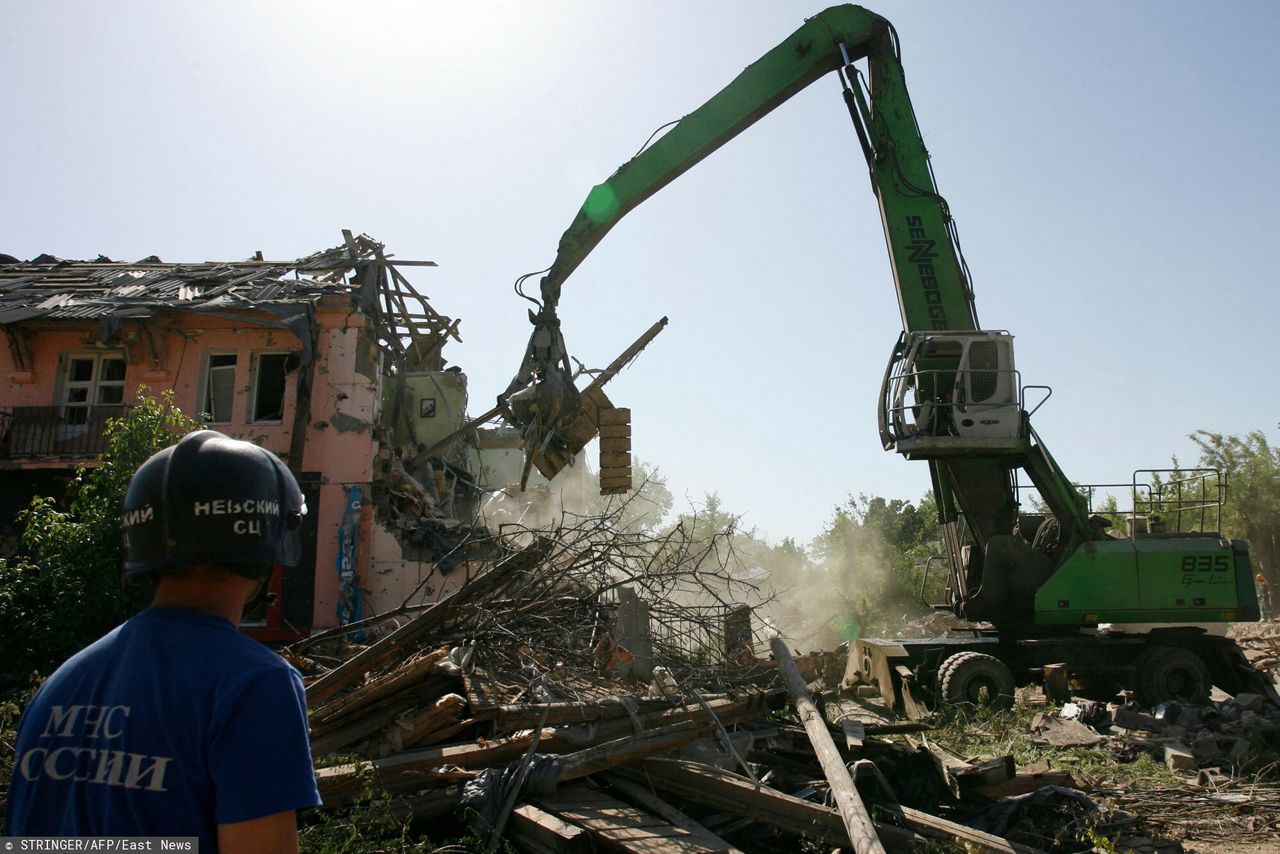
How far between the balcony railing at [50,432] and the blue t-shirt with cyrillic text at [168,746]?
657 inches

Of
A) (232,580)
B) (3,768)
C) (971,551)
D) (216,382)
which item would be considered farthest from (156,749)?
(216,382)

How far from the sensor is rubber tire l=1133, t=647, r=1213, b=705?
1077 centimetres

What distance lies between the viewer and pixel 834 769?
5.12 metres

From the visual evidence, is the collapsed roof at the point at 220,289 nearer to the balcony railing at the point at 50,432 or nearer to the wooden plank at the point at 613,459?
the balcony railing at the point at 50,432

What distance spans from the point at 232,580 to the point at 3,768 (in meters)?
4.82

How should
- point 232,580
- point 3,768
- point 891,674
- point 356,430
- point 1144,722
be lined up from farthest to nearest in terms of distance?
point 356,430
point 891,674
point 1144,722
point 3,768
point 232,580

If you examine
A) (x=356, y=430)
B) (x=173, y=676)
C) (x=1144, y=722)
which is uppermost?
(x=356, y=430)

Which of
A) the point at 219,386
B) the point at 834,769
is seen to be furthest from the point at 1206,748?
the point at 219,386

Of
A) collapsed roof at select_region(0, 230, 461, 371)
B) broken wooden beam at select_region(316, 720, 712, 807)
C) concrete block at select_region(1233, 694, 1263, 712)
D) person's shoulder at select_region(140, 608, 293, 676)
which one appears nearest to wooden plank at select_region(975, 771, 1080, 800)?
broken wooden beam at select_region(316, 720, 712, 807)

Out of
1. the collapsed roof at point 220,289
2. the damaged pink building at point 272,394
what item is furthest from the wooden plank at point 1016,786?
the collapsed roof at point 220,289

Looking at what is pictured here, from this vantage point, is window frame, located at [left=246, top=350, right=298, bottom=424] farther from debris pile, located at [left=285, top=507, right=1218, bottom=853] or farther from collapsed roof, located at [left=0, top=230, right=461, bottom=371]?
debris pile, located at [left=285, top=507, right=1218, bottom=853]

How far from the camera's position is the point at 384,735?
5480 millimetres

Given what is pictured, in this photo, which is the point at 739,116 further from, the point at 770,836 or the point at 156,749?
the point at 156,749

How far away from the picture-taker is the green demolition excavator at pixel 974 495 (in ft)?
34.1
